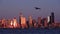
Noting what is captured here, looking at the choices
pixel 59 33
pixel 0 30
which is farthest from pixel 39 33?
pixel 0 30

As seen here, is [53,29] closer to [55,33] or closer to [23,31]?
[55,33]

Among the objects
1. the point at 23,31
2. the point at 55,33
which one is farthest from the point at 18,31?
the point at 55,33

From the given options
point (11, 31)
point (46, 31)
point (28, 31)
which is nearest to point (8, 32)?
point (11, 31)

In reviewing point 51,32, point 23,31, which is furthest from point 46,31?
point 23,31

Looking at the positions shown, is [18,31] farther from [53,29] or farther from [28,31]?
[53,29]

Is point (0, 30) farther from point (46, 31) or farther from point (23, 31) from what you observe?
point (46, 31)
